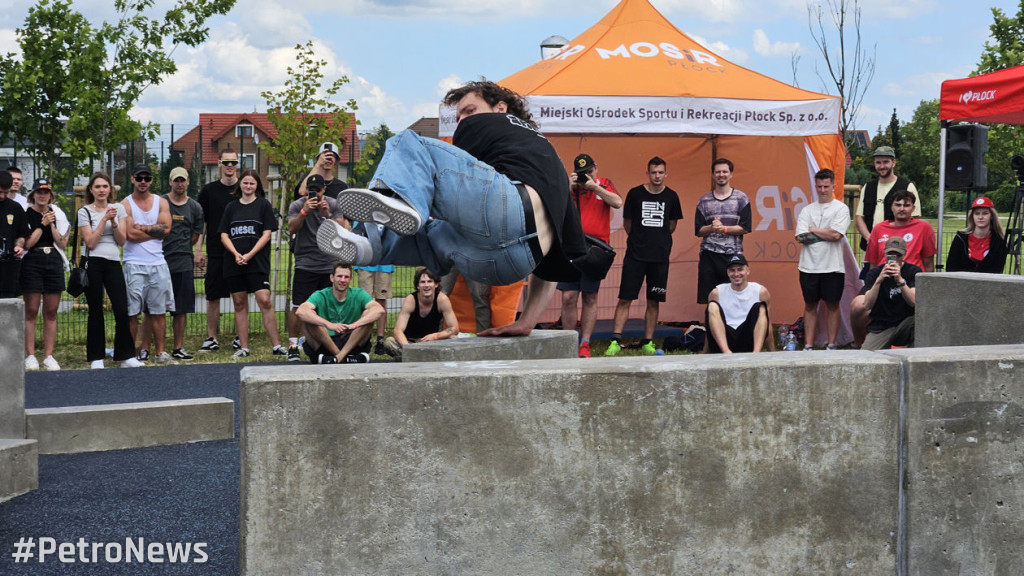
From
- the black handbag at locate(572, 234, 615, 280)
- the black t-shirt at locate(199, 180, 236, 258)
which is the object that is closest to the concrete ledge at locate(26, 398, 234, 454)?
the black handbag at locate(572, 234, 615, 280)

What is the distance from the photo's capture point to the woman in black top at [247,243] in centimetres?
1088

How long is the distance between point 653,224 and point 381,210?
718cm

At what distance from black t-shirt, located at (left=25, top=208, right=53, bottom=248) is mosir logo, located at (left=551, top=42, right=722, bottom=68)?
5728 mm

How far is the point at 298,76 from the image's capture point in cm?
1245

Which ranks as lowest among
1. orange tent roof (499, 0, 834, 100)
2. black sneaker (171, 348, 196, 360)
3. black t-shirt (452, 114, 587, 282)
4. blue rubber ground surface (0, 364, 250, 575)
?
blue rubber ground surface (0, 364, 250, 575)

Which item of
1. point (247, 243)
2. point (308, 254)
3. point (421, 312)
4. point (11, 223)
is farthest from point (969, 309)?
point (11, 223)

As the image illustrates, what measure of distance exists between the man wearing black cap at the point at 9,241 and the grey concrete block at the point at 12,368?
4104 millimetres

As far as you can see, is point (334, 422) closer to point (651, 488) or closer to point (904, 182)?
point (651, 488)

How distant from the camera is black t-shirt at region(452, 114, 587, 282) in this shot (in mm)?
4992

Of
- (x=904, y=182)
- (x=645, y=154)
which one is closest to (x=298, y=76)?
(x=645, y=154)

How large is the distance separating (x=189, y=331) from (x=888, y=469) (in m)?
10.7

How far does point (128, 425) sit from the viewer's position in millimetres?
7020

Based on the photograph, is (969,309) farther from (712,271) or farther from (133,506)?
(712,271)

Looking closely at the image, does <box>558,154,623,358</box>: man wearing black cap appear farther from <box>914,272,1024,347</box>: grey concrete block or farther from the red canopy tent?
<box>914,272,1024,347</box>: grey concrete block
